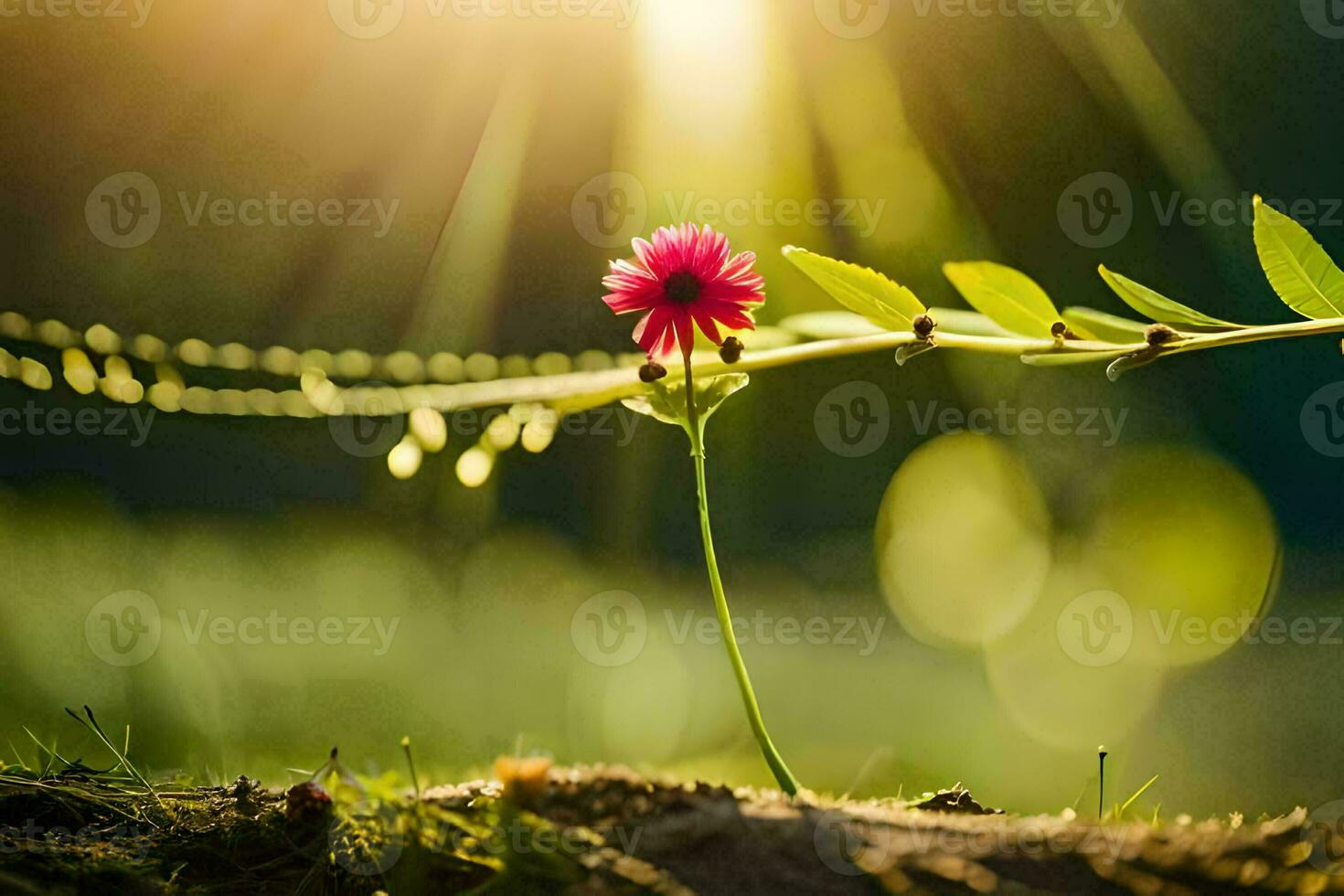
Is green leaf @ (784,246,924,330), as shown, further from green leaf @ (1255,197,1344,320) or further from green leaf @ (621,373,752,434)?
green leaf @ (1255,197,1344,320)

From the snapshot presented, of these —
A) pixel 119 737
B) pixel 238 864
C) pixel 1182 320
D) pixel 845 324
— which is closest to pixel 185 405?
pixel 119 737

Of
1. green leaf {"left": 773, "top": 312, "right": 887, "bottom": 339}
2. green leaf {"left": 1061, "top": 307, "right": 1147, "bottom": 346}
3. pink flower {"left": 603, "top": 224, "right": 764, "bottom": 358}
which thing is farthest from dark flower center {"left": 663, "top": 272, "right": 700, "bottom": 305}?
green leaf {"left": 1061, "top": 307, "right": 1147, "bottom": 346}

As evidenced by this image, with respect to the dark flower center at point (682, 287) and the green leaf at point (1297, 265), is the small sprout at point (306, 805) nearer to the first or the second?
the dark flower center at point (682, 287)

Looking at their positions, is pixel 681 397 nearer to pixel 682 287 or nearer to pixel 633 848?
pixel 682 287

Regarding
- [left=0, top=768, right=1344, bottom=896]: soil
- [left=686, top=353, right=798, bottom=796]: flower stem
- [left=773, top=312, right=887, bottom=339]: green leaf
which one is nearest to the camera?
[left=0, top=768, right=1344, bottom=896]: soil

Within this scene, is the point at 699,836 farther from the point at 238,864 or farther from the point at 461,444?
the point at 461,444

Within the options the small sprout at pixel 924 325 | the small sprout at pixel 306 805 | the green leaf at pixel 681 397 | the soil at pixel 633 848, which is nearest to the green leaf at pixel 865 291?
the small sprout at pixel 924 325

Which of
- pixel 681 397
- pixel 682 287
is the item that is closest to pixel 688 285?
pixel 682 287
